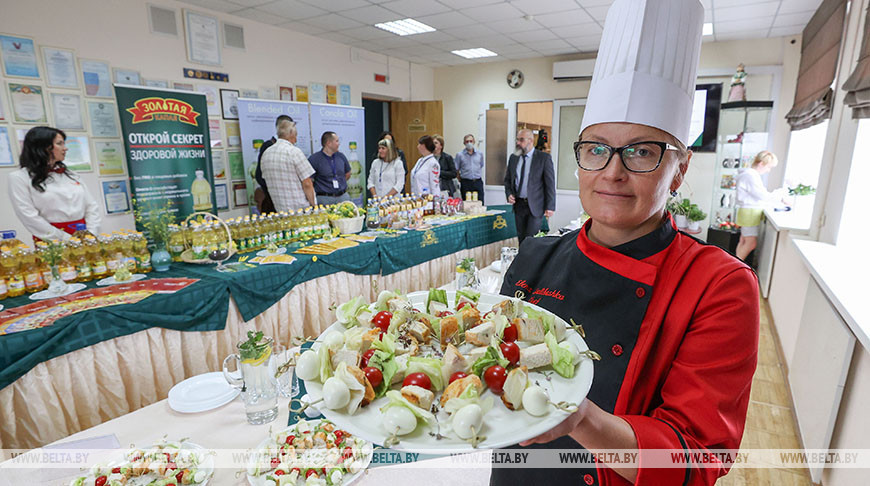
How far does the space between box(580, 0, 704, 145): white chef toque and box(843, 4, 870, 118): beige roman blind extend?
2.02 meters

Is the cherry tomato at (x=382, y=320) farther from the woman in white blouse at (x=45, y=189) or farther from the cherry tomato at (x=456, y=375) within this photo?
the woman in white blouse at (x=45, y=189)

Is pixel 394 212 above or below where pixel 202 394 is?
above

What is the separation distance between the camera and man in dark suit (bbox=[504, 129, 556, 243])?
4.73 metres

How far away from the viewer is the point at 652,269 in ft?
2.72

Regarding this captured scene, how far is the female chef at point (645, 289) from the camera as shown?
66 cm

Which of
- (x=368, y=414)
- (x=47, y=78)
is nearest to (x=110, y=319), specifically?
(x=368, y=414)

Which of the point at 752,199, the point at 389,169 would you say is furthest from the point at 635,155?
the point at 752,199

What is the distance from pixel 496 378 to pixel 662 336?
1.18ft

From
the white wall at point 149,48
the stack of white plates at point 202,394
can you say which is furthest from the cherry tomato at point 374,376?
the white wall at point 149,48

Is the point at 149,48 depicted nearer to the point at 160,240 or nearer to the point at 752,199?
the point at 160,240

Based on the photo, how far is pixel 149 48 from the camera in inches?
162

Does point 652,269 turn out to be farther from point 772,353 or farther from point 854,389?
point 772,353

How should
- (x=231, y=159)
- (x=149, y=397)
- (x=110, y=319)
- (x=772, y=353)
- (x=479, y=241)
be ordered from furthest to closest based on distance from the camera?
1. (x=231, y=159)
2. (x=479, y=241)
3. (x=772, y=353)
4. (x=149, y=397)
5. (x=110, y=319)

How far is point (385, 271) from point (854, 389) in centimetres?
282
